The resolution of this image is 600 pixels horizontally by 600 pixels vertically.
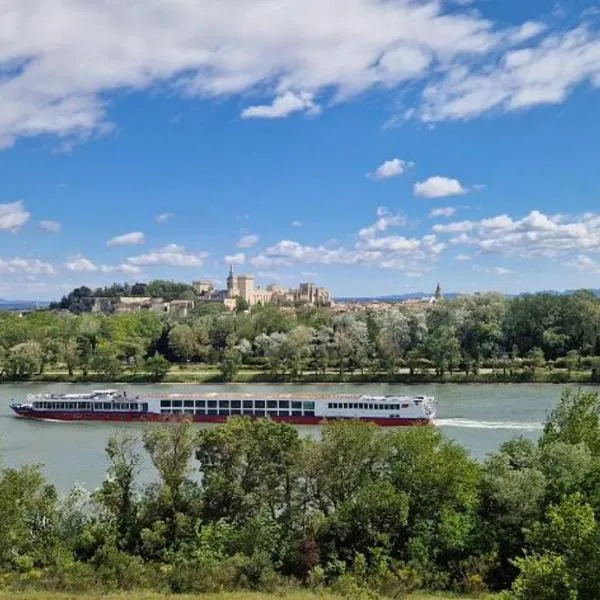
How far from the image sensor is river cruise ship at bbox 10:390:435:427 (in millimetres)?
44000

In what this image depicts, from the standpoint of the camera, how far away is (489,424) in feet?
131

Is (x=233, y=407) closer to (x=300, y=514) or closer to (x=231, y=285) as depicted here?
(x=300, y=514)

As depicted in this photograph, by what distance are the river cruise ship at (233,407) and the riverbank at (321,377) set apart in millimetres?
15198

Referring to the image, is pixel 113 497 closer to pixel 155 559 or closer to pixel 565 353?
pixel 155 559

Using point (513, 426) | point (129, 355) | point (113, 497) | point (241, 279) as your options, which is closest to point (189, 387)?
point (129, 355)

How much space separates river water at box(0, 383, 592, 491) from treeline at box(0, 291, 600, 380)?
3787mm

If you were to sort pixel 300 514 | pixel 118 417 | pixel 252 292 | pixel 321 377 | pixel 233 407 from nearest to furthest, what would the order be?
A: 1. pixel 300 514
2. pixel 233 407
3. pixel 118 417
4. pixel 321 377
5. pixel 252 292

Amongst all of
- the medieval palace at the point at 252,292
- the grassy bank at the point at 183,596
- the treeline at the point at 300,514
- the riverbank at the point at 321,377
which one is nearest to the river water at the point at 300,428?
the riverbank at the point at 321,377

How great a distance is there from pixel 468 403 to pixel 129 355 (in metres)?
40.5

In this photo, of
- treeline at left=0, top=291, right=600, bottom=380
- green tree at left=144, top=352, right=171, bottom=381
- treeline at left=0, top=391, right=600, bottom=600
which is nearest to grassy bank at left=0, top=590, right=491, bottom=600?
treeline at left=0, top=391, right=600, bottom=600

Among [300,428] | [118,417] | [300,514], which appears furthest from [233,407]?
[300,514]

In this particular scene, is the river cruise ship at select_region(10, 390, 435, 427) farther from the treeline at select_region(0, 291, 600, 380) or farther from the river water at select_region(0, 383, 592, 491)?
the treeline at select_region(0, 291, 600, 380)

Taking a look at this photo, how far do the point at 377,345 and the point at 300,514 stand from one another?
47782mm

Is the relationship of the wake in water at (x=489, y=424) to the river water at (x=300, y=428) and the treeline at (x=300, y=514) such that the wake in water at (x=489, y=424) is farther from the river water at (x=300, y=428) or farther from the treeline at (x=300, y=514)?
the treeline at (x=300, y=514)
